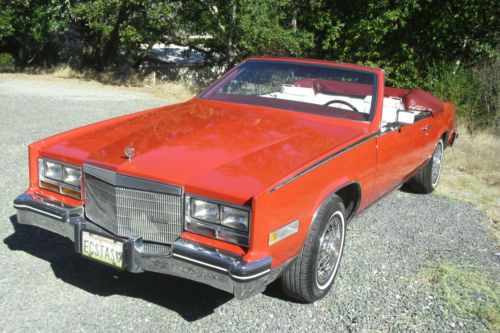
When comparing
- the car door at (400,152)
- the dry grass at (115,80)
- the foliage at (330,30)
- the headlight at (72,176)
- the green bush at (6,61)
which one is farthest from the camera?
the green bush at (6,61)

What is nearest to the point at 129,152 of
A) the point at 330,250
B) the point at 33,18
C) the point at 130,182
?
the point at 130,182

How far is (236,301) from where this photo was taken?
356 centimetres

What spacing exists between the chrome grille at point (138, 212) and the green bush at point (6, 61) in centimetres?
1880

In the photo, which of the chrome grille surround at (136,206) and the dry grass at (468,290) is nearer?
the chrome grille surround at (136,206)

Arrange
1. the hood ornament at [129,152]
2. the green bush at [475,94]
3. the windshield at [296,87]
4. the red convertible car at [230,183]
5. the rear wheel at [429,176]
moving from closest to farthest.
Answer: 1. the red convertible car at [230,183]
2. the hood ornament at [129,152]
3. the windshield at [296,87]
4. the rear wheel at [429,176]
5. the green bush at [475,94]

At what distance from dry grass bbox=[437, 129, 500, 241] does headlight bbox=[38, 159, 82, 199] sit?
387cm

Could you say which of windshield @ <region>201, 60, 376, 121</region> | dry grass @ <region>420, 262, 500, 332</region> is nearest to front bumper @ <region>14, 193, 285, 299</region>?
dry grass @ <region>420, 262, 500, 332</region>

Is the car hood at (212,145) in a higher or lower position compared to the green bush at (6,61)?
higher

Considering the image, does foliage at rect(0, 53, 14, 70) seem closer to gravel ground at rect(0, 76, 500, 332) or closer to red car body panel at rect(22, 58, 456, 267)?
gravel ground at rect(0, 76, 500, 332)

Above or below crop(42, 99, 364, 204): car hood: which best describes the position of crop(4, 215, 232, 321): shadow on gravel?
below

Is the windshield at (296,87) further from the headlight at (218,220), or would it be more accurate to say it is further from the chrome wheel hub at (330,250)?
the headlight at (218,220)

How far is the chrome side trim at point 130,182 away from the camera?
9.91ft

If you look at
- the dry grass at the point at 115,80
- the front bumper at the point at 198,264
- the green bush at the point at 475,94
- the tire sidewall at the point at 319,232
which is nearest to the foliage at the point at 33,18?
the dry grass at the point at 115,80

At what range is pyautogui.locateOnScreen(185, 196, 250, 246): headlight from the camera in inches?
115
